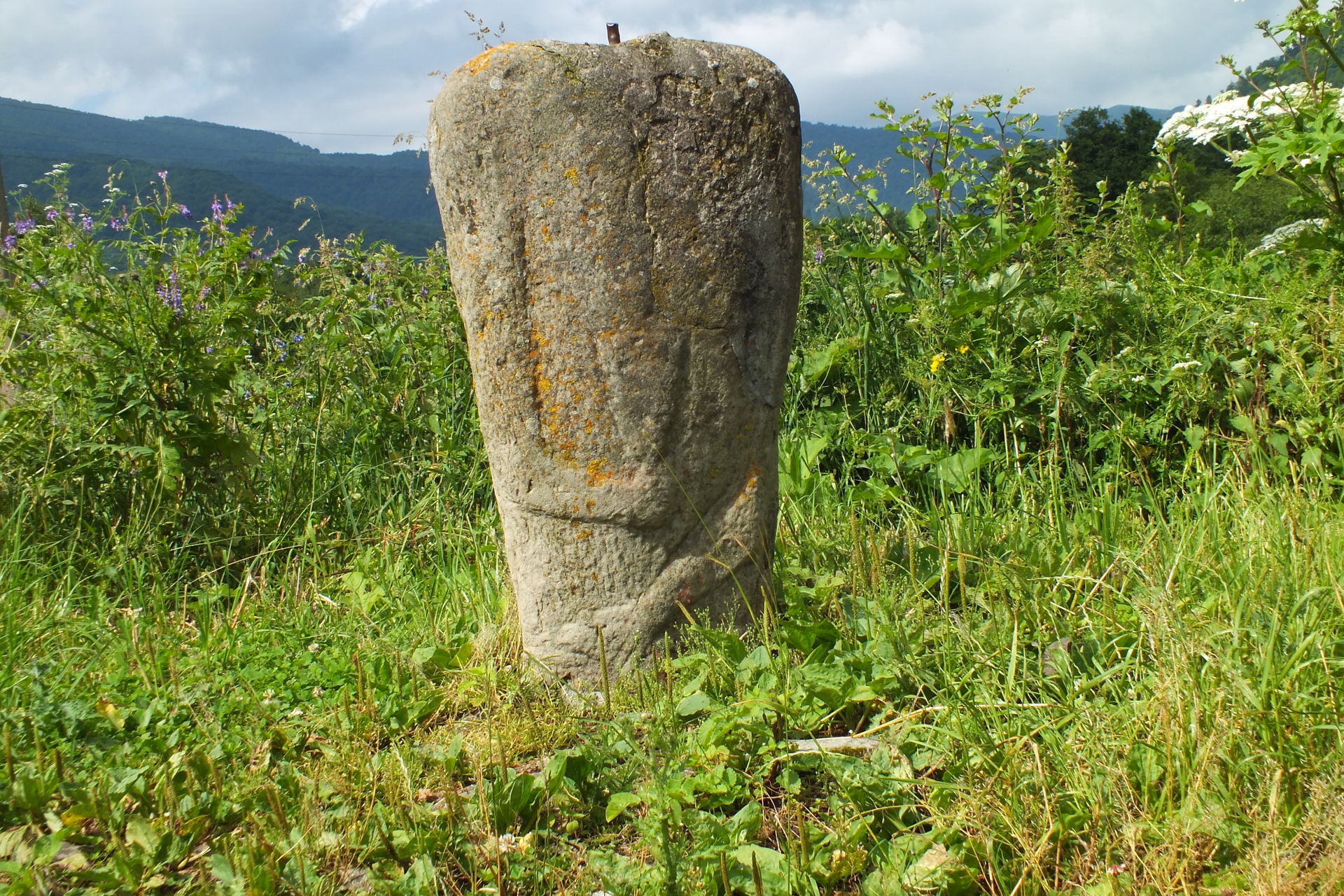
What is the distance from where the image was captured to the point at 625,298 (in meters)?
2.17

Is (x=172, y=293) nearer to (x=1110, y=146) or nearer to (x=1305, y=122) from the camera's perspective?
(x=1305, y=122)

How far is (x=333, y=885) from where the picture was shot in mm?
1756

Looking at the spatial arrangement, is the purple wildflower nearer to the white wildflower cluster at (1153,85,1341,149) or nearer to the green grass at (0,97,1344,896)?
the green grass at (0,97,1344,896)

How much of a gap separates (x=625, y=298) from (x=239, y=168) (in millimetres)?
87302

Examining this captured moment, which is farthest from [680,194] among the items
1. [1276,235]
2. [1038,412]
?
[1276,235]

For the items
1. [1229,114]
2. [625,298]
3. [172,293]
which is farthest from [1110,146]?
[625,298]

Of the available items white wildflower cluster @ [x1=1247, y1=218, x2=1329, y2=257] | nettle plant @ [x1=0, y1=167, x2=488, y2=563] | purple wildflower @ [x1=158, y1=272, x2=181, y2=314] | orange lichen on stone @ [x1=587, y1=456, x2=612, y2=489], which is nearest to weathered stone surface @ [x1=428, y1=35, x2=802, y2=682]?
orange lichen on stone @ [x1=587, y1=456, x2=612, y2=489]

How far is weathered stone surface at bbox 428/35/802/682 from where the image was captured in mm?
2123

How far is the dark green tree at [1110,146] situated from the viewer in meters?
21.0

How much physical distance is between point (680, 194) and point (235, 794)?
62.4 inches

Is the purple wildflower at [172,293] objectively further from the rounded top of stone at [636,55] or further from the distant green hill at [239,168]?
the rounded top of stone at [636,55]

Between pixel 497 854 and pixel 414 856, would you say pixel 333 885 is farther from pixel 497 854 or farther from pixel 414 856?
pixel 497 854

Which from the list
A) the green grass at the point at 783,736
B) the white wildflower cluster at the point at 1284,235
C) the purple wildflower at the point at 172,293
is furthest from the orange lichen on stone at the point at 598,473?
the white wildflower cluster at the point at 1284,235

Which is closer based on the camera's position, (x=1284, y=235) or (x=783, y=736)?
(x=783, y=736)
